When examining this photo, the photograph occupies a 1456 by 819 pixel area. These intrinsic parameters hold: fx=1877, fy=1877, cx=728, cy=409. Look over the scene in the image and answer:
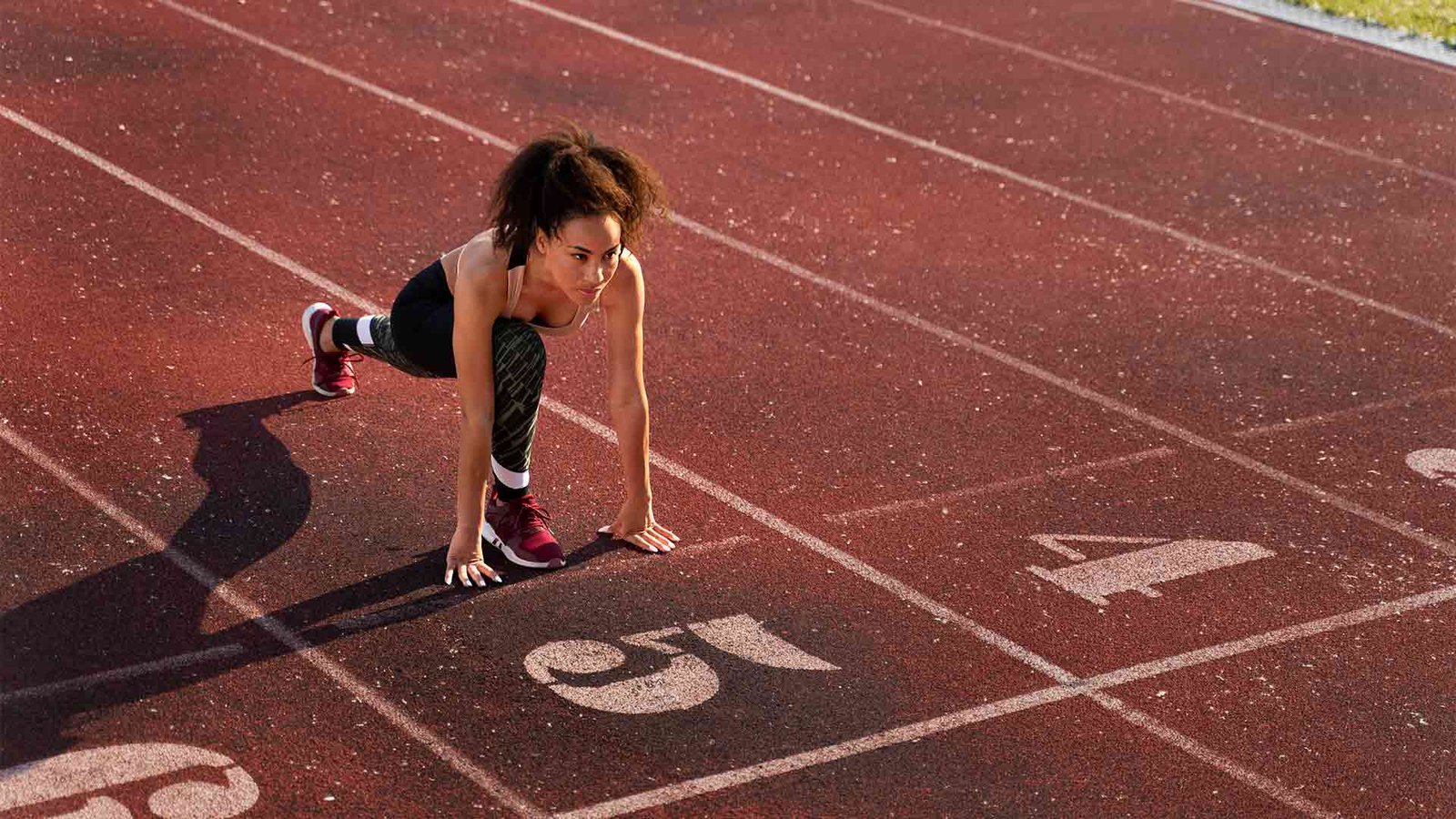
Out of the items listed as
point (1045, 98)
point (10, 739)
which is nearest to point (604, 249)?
point (10, 739)

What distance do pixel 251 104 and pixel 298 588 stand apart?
17.0ft

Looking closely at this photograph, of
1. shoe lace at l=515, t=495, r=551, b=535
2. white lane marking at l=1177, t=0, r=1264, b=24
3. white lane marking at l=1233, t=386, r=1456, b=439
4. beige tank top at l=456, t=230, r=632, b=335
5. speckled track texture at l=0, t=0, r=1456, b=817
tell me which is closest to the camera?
speckled track texture at l=0, t=0, r=1456, b=817

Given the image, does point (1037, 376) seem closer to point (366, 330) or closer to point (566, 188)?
point (366, 330)

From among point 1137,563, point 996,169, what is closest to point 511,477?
point 1137,563

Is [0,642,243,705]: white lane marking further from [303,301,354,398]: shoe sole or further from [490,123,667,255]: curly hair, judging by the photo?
[303,301,354,398]: shoe sole

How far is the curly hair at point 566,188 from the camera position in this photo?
5.36 meters

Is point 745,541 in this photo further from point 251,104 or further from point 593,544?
point 251,104

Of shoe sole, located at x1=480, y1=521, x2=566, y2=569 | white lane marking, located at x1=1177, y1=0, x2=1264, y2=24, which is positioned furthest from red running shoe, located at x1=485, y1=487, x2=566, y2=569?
white lane marking, located at x1=1177, y1=0, x2=1264, y2=24

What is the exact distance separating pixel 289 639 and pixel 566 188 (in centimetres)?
150

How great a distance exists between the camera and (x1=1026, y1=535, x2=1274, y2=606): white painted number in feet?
20.1

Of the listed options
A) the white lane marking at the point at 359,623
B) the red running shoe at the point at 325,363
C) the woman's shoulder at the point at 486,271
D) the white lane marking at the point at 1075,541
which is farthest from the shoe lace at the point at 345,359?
the white lane marking at the point at 1075,541

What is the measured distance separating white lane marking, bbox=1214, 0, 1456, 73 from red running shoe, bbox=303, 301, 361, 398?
9025mm

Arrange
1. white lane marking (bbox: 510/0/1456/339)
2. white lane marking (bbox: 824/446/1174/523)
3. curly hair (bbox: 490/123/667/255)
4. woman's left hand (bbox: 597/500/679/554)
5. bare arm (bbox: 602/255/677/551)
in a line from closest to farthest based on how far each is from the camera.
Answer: curly hair (bbox: 490/123/667/255) < bare arm (bbox: 602/255/677/551) < woman's left hand (bbox: 597/500/679/554) < white lane marking (bbox: 824/446/1174/523) < white lane marking (bbox: 510/0/1456/339)

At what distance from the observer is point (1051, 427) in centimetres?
731
